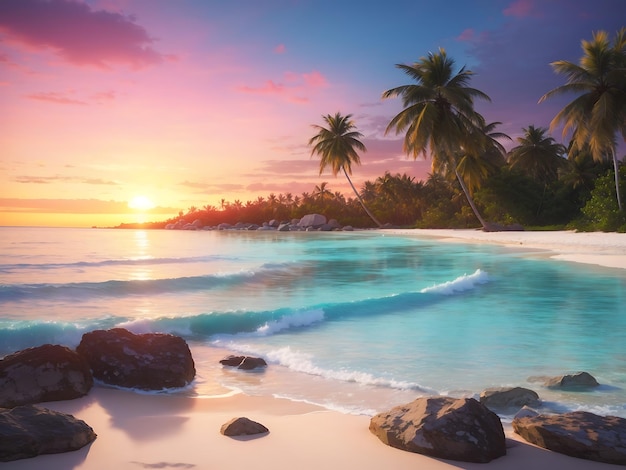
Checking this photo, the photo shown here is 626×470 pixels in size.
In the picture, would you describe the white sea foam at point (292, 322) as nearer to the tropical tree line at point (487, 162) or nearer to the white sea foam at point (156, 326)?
the white sea foam at point (156, 326)

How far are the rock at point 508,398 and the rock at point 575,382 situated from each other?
2.38 ft

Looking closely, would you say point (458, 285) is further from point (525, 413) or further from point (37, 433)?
point (37, 433)

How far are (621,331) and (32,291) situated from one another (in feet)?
48.7

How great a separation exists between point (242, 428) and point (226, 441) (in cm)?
18


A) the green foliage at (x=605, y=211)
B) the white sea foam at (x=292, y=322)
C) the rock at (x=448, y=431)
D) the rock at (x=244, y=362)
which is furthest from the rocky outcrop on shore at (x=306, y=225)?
the rock at (x=448, y=431)

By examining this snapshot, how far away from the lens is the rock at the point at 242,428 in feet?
13.6

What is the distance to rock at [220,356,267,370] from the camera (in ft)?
21.6

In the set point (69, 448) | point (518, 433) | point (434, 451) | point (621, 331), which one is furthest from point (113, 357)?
point (621, 331)

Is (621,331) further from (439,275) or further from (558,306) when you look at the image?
(439,275)

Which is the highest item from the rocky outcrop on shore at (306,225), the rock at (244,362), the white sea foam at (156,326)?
the rocky outcrop on shore at (306,225)

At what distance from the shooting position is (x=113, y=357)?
580 centimetres

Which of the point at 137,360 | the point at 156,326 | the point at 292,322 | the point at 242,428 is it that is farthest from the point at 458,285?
the point at 242,428

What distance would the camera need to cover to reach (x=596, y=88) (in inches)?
1200

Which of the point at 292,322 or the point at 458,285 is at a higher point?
the point at 458,285
